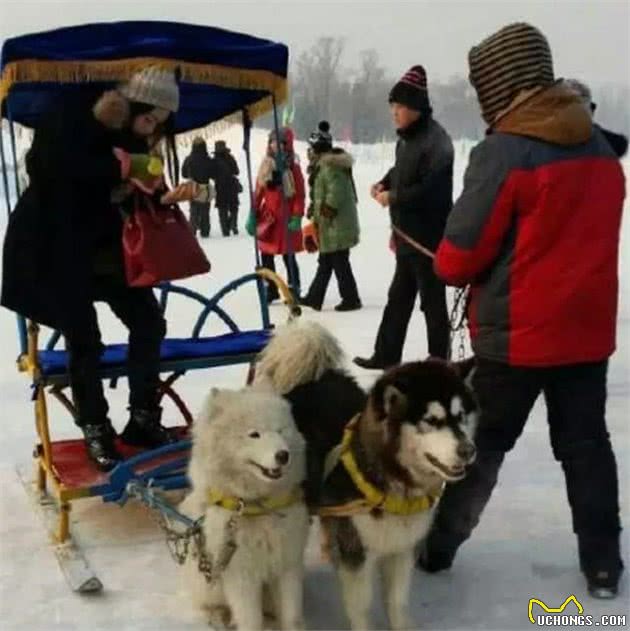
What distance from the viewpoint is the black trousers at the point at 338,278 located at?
9.63m

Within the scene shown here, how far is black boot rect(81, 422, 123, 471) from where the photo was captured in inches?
159

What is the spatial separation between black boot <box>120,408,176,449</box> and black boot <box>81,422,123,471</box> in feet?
0.67

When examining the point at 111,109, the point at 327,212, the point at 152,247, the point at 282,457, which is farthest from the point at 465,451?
the point at 327,212

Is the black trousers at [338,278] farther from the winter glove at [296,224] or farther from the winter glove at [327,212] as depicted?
the winter glove at [296,224]

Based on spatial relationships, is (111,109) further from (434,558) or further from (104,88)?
(434,558)

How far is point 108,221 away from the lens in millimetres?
4090

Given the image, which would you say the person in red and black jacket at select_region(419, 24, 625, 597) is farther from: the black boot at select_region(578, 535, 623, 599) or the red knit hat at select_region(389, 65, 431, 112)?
the red knit hat at select_region(389, 65, 431, 112)

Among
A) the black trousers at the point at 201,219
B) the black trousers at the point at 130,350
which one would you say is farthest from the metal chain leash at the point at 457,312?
the black trousers at the point at 201,219

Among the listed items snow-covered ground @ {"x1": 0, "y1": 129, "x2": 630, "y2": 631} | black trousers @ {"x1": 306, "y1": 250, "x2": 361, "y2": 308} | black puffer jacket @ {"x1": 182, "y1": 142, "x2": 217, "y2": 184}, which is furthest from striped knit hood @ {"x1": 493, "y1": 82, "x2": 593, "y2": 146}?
black puffer jacket @ {"x1": 182, "y1": 142, "x2": 217, "y2": 184}

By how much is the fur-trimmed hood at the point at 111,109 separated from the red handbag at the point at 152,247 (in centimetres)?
31

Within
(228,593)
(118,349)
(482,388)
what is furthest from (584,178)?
(118,349)

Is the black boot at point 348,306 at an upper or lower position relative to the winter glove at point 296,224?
lower

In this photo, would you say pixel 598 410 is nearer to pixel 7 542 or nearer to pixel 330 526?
pixel 330 526

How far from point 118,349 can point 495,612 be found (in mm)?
2076
